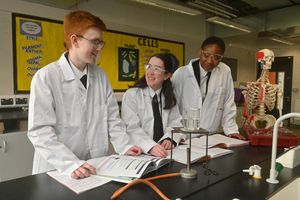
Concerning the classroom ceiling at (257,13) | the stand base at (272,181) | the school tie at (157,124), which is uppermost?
the classroom ceiling at (257,13)

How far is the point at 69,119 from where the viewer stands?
133 cm

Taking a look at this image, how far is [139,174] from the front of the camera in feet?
3.58

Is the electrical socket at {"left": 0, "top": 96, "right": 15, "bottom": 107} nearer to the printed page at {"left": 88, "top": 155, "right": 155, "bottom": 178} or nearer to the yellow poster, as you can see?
the yellow poster

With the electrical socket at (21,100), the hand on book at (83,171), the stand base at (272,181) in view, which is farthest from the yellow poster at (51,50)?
the stand base at (272,181)

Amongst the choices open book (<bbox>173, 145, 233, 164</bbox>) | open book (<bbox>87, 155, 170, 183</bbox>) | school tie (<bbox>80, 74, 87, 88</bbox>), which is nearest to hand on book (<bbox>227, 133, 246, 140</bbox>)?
open book (<bbox>173, 145, 233, 164</bbox>)

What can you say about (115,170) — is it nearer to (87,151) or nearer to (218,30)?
(87,151)

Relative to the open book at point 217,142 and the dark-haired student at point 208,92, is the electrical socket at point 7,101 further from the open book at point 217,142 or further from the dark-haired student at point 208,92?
the open book at point 217,142

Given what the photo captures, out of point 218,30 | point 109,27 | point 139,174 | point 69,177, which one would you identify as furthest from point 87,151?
point 218,30

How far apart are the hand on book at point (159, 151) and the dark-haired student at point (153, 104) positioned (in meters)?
0.20

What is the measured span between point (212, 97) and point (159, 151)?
95 centimetres

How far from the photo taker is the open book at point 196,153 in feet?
4.54

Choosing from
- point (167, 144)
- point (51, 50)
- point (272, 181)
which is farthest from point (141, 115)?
point (51, 50)

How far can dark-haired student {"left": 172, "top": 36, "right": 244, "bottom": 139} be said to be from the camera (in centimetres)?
216

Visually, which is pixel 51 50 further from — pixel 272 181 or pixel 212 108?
pixel 272 181
